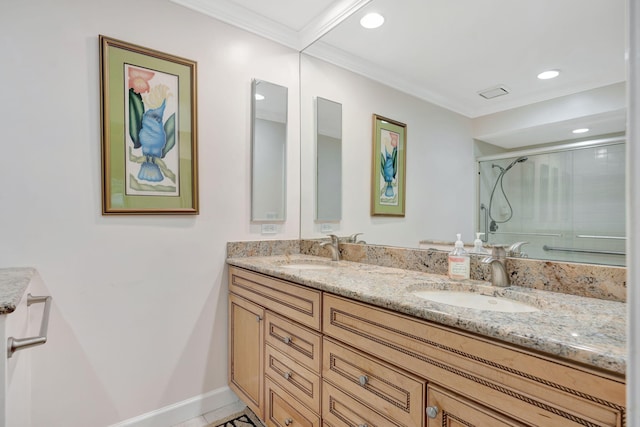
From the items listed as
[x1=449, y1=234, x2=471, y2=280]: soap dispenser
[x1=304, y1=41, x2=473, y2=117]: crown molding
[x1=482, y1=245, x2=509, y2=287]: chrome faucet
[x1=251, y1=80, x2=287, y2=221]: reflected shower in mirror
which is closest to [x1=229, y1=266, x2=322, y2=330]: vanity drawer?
[x1=251, y1=80, x2=287, y2=221]: reflected shower in mirror

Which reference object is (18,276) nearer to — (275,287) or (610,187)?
(275,287)

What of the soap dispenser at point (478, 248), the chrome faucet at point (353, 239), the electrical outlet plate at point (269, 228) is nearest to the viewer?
the soap dispenser at point (478, 248)

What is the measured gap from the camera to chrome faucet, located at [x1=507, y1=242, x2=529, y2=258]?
4.21 feet

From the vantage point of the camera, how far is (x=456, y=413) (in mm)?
842

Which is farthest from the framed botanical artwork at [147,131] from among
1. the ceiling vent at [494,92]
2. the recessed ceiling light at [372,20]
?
the ceiling vent at [494,92]

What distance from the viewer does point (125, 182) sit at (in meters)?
→ 1.66

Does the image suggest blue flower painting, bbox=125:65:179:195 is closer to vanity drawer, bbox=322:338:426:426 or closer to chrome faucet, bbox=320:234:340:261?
chrome faucet, bbox=320:234:340:261

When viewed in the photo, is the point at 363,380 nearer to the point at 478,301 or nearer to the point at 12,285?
the point at 478,301

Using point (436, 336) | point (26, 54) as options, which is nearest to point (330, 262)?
point (436, 336)

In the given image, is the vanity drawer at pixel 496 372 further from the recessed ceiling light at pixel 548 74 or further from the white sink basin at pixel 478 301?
the recessed ceiling light at pixel 548 74

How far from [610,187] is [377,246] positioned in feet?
3.49

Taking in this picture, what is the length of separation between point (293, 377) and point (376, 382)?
50 cm

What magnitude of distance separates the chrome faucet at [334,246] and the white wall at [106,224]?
1.75 feet

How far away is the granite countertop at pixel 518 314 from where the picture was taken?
0.67 meters
